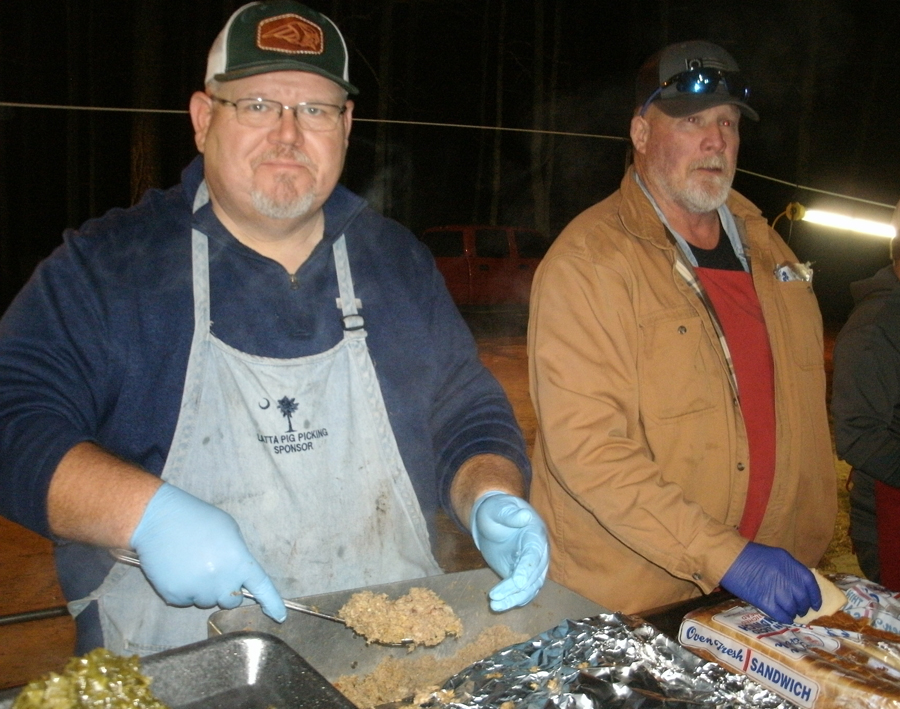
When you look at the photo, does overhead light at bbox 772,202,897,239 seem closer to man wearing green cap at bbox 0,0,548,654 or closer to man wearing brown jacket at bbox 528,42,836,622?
man wearing brown jacket at bbox 528,42,836,622

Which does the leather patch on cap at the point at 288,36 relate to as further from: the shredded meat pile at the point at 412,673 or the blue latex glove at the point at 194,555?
the shredded meat pile at the point at 412,673

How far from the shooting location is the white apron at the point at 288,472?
5.97ft

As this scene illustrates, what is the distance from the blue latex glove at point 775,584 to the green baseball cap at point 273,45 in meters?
1.60

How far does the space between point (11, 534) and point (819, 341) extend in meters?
5.29

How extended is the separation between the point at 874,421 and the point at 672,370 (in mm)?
1088

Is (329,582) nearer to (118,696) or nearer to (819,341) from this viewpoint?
(118,696)

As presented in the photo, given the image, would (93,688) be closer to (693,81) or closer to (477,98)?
(693,81)

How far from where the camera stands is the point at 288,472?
6.27 ft

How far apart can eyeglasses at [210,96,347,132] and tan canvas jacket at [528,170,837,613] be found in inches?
33.5

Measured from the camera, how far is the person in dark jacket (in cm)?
287

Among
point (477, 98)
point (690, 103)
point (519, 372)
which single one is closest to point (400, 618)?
point (690, 103)

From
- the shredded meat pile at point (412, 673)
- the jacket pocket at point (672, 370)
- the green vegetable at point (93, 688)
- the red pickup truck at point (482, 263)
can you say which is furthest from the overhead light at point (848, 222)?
the red pickup truck at point (482, 263)

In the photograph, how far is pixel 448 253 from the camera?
13.7 m

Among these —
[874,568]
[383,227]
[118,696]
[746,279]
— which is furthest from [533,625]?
[874,568]
